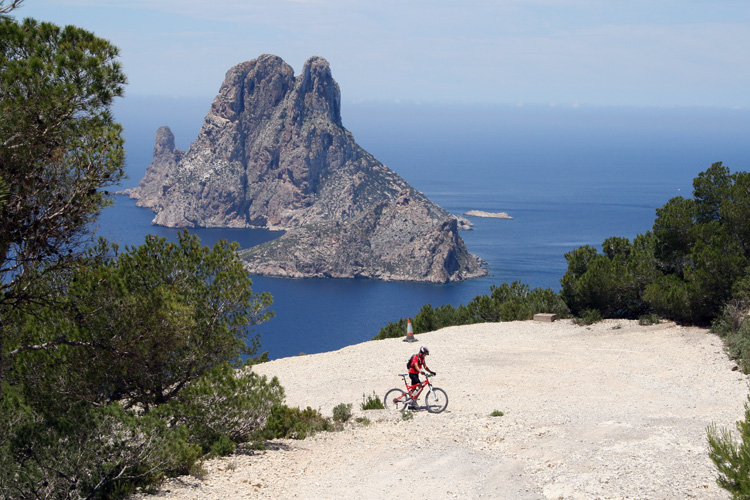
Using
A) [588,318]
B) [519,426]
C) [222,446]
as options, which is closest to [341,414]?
[222,446]

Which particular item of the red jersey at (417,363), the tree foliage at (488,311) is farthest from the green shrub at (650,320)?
the red jersey at (417,363)

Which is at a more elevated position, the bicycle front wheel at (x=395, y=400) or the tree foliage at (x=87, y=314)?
the tree foliage at (x=87, y=314)

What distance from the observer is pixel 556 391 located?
17906 mm

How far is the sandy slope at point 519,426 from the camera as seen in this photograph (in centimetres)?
1116

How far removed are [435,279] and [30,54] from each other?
144810mm

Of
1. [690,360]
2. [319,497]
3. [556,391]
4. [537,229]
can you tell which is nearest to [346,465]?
[319,497]

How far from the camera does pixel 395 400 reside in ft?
54.3

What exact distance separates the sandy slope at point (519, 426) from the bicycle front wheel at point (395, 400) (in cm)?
67

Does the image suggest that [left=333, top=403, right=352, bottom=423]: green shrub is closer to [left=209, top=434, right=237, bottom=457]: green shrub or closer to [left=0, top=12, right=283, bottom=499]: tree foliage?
[left=0, top=12, right=283, bottom=499]: tree foliage

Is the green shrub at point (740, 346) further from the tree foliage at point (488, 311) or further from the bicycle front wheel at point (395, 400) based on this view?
the bicycle front wheel at point (395, 400)

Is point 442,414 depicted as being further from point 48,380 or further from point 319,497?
point 48,380

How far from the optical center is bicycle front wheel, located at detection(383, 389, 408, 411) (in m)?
16.5

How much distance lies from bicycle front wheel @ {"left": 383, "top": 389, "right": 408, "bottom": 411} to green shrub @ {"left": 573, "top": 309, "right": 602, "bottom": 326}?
10.8 meters

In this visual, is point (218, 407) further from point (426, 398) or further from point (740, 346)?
point (740, 346)
